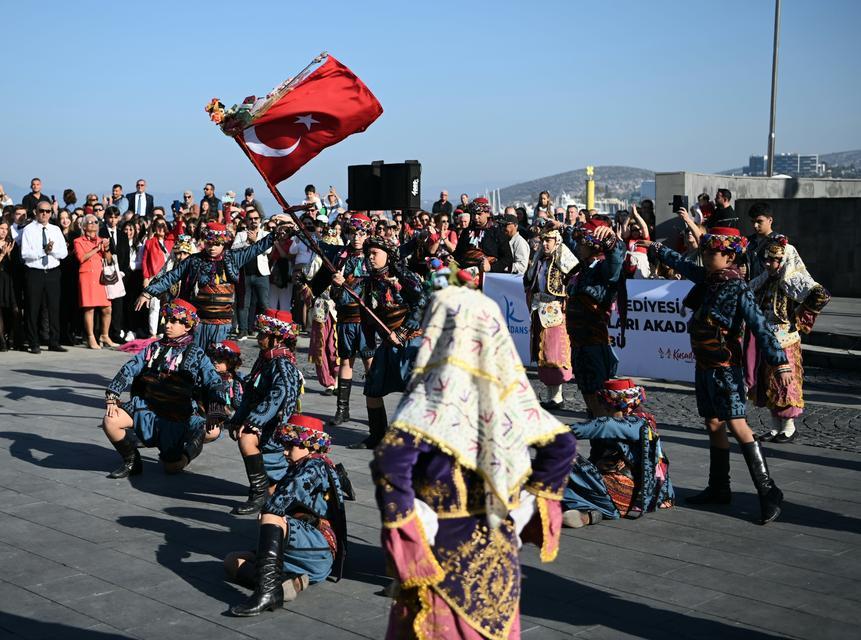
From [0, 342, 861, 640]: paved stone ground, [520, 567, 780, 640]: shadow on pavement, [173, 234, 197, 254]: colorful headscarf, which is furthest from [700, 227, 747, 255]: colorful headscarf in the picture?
[173, 234, 197, 254]: colorful headscarf

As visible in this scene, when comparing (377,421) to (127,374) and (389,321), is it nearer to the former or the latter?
(389,321)

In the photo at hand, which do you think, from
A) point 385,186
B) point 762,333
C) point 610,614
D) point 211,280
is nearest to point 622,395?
point 762,333

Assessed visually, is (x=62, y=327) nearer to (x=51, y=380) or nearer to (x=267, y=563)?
(x=51, y=380)

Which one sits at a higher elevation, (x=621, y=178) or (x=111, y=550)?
(x=621, y=178)

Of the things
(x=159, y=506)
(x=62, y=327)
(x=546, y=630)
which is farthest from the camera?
(x=62, y=327)

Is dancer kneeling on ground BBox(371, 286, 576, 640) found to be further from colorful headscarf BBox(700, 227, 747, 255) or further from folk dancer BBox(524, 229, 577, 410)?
folk dancer BBox(524, 229, 577, 410)

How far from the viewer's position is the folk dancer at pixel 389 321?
31.1 feet

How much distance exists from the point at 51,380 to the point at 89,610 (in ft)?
29.1

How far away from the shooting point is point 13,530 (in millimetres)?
7414

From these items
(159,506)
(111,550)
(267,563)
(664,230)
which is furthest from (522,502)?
(664,230)

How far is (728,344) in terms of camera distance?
25.1 ft

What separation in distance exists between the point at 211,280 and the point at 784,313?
5676 mm

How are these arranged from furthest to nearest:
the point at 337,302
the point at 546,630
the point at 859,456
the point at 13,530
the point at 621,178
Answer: the point at 621,178 → the point at 337,302 → the point at 859,456 → the point at 13,530 → the point at 546,630

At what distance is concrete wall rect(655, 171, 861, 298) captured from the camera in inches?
883
